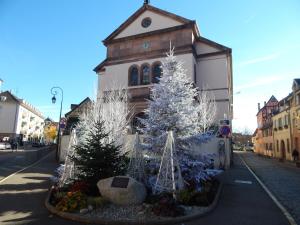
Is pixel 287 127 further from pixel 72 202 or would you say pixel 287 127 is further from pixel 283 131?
pixel 72 202

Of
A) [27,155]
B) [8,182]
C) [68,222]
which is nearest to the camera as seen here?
[68,222]

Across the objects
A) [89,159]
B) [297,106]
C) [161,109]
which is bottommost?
[89,159]

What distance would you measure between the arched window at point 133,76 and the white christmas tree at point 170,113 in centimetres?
1422

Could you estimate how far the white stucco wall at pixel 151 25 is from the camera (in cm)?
2598

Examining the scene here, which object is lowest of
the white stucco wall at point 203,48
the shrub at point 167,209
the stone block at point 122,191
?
the shrub at point 167,209

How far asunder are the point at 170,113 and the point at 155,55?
48.0 ft

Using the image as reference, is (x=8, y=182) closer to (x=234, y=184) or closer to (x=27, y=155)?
(x=27, y=155)

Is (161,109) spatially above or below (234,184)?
above

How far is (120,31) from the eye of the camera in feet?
93.0

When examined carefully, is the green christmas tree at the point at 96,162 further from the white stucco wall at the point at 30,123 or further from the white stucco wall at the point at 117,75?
the white stucco wall at the point at 30,123

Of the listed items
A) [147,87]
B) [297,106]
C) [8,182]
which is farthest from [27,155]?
[297,106]

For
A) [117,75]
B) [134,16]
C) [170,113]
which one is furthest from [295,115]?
[170,113]

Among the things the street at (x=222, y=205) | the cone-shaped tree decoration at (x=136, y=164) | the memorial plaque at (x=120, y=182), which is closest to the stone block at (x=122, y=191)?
the memorial plaque at (x=120, y=182)

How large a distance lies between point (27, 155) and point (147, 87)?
11882 millimetres
